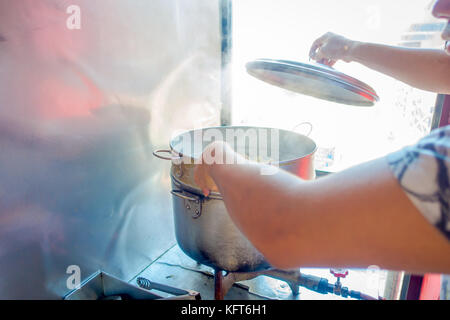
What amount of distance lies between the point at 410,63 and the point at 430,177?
0.76 m

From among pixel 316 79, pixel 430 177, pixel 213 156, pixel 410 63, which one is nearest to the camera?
pixel 430 177

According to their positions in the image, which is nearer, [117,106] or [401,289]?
[117,106]

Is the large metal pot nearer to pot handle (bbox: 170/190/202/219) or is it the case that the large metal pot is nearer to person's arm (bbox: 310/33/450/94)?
pot handle (bbox: 170/190/202/219)

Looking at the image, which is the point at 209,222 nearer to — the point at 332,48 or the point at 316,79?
the point at 316,79

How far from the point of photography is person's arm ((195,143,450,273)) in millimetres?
332

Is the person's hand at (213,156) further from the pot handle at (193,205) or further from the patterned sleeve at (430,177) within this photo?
the patterned sleeve at (430,177)

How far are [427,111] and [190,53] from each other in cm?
99

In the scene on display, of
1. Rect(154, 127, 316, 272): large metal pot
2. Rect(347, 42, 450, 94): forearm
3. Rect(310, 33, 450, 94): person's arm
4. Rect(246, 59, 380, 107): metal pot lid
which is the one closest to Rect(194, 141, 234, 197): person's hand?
Rect(154, 127, 316, 272): large metal pot

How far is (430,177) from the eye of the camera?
32cm

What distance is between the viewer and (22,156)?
684 millimetres

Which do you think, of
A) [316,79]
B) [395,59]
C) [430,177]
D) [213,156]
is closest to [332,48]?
[395,59]

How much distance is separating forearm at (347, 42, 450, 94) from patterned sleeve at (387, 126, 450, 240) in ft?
2.25
